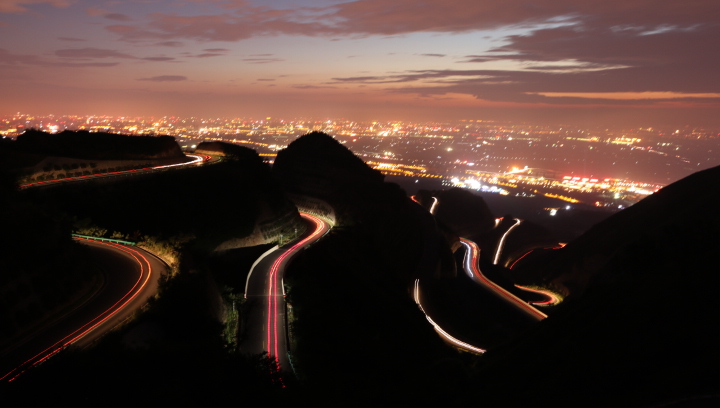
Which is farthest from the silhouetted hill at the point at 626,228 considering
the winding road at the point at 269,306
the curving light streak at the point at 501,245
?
the winding road at the point at 269,306

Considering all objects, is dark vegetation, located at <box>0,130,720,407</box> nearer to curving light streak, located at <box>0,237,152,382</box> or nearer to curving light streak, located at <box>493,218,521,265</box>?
curving light streak, located at <box>0,237,152,382</box>

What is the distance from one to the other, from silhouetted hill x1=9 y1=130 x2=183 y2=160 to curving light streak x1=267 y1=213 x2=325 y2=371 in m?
17.8

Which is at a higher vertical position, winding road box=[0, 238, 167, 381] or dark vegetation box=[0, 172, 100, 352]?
dark vegetation box=[0, 172, 100, 352]

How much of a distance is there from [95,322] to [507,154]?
160 metres

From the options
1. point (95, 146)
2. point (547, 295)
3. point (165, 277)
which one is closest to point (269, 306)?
point (165, 277)

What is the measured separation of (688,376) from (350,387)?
11823 mm

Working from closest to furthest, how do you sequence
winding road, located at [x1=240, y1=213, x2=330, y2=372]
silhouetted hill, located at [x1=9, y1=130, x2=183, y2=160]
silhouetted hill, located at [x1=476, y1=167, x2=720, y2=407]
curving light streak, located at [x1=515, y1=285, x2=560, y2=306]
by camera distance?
silhouetted hill, located at [x1=476, y1=167, x2=720, y2=407]
winding road, located at [x1=240, y1=213, x2=330, y2=372]
silhouetted hill, located at [x1=9, y1=130, x2=183, y2=160]
curving light streak, located at [x1=515, y1=285, x2=560, y2=306]

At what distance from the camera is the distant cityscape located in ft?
324

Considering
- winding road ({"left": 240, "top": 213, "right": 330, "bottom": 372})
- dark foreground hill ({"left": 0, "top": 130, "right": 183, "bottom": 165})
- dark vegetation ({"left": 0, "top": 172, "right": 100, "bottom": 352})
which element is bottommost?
winding road ({"left": 240, "top": 213, "right": 330, "bottom": 372})

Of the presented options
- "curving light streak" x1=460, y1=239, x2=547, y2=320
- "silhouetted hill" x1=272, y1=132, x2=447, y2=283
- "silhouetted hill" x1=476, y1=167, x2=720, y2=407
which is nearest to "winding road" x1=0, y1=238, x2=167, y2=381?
"silhouetted hill" x1=476, y1=167, x2=720, y2=407

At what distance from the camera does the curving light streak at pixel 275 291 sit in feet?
58.1

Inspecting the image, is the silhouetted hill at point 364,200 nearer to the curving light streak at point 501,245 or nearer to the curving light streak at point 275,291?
the curving light streak at point 275,291

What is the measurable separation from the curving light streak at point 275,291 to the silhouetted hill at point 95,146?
58.3 feet

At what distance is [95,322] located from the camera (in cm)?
1514
